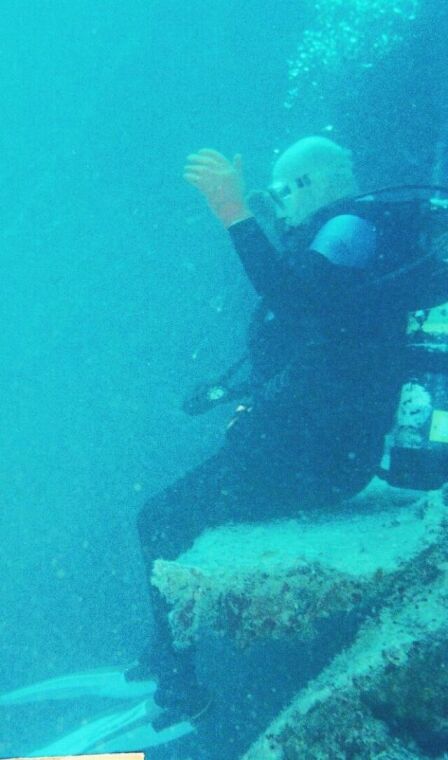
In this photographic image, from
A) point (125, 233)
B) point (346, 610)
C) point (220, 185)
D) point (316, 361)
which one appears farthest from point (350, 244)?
point (125, 233)

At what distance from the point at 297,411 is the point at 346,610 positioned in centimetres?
117

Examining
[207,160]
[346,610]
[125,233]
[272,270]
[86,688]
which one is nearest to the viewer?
[346,610]

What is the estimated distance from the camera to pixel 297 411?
2.94m

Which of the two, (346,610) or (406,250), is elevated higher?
(406,250)

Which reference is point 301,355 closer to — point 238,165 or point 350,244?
point 350,244

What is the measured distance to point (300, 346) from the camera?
9.66 ft

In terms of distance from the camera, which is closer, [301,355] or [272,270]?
[272,270]

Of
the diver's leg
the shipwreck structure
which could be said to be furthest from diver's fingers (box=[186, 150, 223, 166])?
the shipwreck structure

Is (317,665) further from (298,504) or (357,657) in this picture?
(357,657)

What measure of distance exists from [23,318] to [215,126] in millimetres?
7248

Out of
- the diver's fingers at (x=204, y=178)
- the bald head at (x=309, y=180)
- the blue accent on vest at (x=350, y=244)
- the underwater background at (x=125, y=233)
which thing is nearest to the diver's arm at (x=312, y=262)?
the blue accent on vest at (x=350, y=244)

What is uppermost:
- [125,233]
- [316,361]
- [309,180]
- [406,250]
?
[125,233]

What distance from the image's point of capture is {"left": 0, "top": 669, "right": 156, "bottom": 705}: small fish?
4371mm

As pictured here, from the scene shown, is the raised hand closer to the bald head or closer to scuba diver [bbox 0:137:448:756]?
A: scuba diver [bbox 0:137:448:756]
